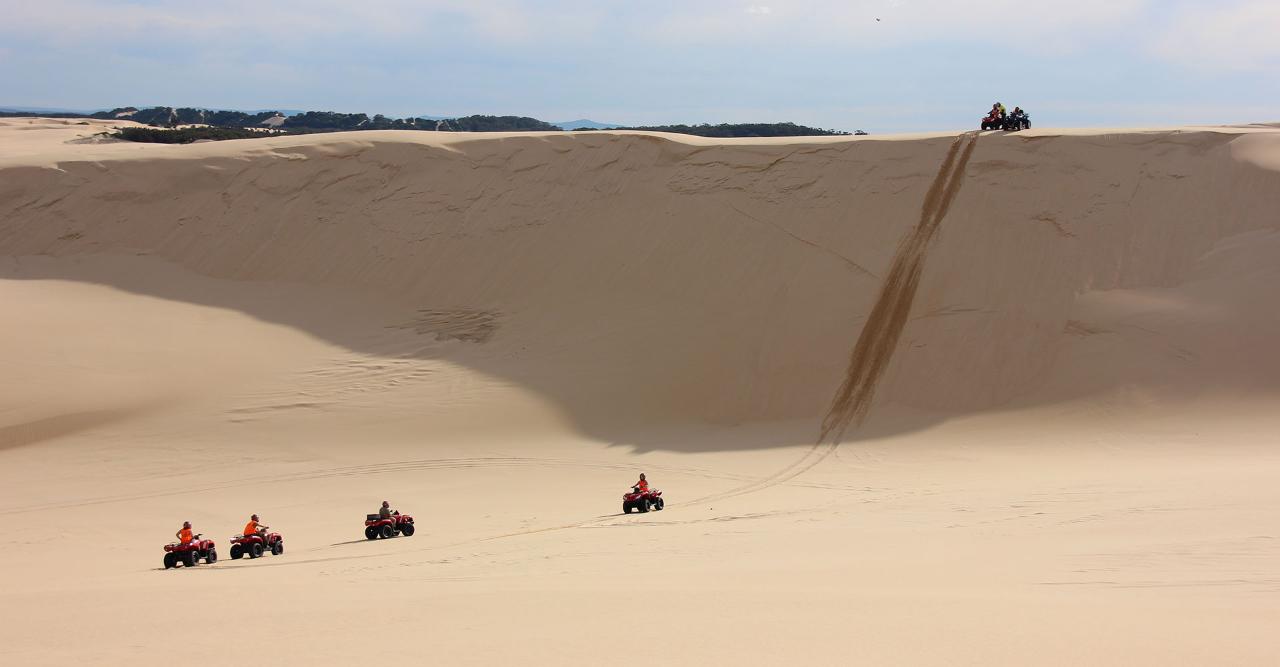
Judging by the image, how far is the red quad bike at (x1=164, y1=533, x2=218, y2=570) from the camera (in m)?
11.0

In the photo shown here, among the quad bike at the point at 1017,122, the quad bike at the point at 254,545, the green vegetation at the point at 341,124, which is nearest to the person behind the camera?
the quad bike at the point at 254,545

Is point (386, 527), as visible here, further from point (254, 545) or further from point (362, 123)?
point (362, 123)

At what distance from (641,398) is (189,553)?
8644 millimetres

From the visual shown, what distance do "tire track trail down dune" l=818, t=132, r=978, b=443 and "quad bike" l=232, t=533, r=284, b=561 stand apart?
8.04 m

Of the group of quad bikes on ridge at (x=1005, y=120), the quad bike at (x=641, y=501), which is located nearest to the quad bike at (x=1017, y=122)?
the group of quad bikes on ridge at (x=1005, y=120)

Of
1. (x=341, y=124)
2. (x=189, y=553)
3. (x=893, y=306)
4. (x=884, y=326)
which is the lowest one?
(x=189, y=553)

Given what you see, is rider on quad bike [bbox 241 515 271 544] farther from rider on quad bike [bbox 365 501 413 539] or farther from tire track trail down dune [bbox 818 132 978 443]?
tire track trail down dune [bbox 818 132 978 443]

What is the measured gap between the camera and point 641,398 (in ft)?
60.3

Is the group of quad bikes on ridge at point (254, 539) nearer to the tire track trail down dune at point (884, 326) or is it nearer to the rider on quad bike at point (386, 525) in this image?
the rider on quad bike at point (386, 525)

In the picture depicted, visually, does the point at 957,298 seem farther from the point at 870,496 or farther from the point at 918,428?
the point at 870,496

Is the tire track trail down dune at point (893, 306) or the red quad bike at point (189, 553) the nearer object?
the red quad bike at point (189, 553)

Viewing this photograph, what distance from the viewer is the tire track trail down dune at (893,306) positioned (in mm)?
17344

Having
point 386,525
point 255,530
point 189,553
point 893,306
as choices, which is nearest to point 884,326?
point 893,306

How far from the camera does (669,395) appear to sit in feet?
60.5
